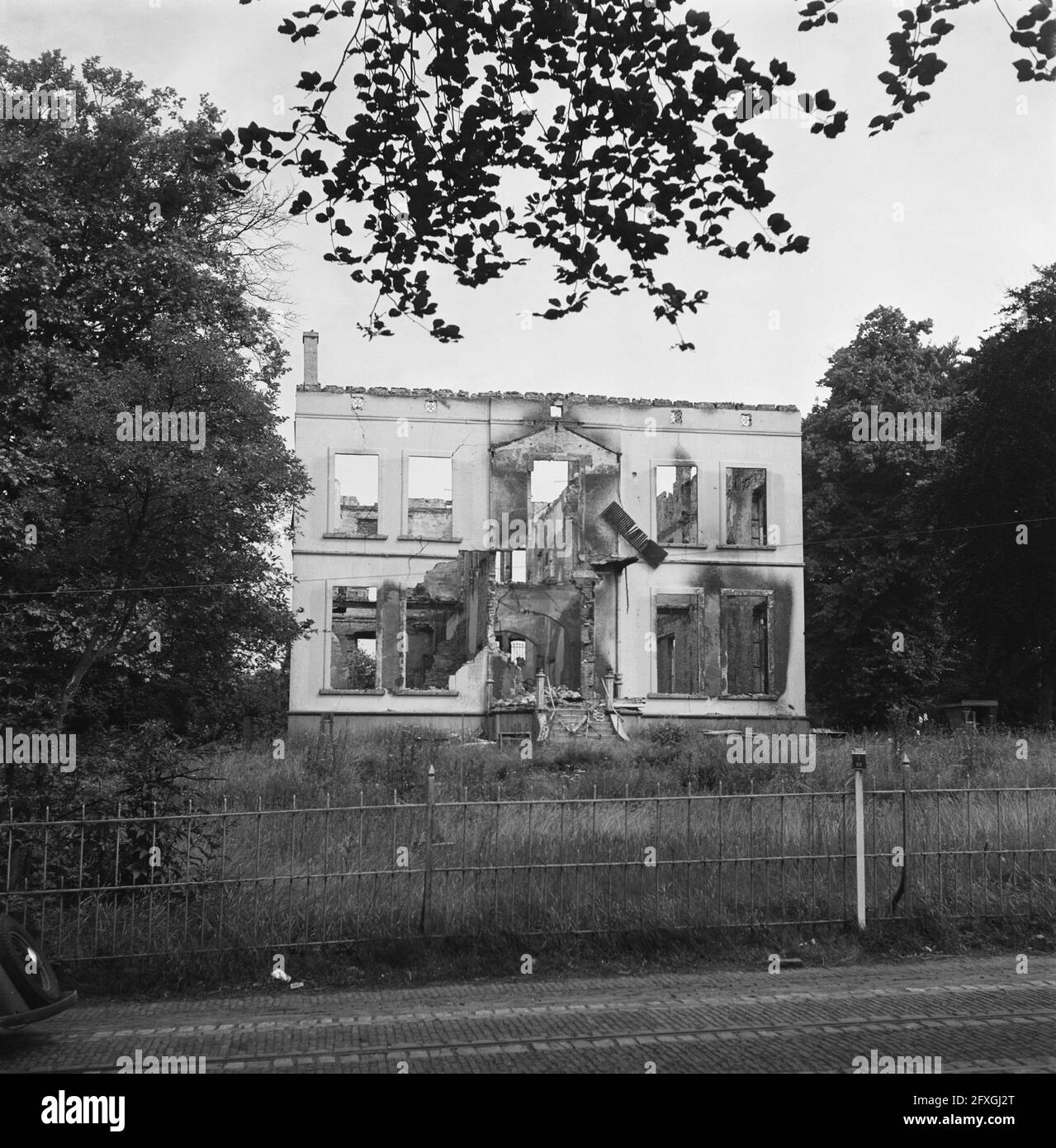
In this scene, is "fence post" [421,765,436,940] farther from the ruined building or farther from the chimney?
the chimney

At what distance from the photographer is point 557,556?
36.9 m

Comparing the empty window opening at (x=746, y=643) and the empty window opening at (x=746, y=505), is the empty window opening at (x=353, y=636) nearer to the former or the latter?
the empty window opening at (x=746, y=643)

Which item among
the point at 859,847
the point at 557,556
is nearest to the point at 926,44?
the point at 859,847

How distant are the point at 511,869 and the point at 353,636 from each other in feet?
107

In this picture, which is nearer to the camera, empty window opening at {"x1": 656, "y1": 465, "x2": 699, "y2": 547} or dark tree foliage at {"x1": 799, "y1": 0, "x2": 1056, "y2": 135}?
dark tree foliage at {"x1": 799, "y1": 0, "x2": 1056, "y2": 135}

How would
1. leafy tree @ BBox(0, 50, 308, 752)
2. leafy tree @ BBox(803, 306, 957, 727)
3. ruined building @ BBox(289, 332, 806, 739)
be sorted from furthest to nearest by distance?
leafy tree @ BBox(803, 306, 957, 727) → ruined building @ BBox(289, 332, 806, 739) → leafy tree @ BBox(0, 50, 308, 752)

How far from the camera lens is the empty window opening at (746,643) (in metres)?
37.3

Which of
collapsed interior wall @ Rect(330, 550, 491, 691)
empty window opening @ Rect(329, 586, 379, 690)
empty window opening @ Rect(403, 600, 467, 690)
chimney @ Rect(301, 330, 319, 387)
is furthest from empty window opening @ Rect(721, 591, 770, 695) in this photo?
chimney @ Rect(301, 330, 319, 387)

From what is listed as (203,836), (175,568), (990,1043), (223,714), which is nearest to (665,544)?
(223,714)

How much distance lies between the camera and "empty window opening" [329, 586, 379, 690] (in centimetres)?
3594

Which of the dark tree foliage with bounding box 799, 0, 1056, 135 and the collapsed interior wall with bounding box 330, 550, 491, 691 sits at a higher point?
the dark tree foliage with bounding box 799, 0, 1056, 135

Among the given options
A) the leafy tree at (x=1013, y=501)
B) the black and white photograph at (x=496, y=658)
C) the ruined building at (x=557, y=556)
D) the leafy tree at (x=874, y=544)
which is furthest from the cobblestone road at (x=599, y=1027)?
the leafy tree at (x=874, y=544)

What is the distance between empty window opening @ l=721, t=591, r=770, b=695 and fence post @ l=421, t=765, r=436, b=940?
26641 mm

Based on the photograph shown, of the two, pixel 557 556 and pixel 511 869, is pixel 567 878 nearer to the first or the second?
pixel 511 869
